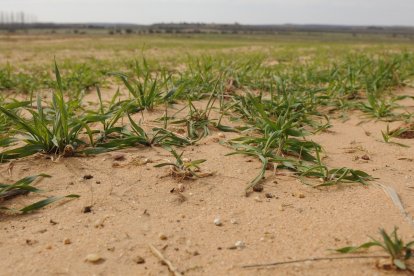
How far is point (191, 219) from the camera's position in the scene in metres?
1.43

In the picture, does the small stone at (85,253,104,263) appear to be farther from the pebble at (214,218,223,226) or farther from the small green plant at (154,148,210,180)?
the small green plant at (154,148,210,180)

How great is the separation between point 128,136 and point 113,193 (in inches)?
22.1

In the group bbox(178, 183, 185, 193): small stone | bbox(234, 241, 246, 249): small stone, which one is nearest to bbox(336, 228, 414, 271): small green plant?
bbox(234, 241, 246, 249): small stone

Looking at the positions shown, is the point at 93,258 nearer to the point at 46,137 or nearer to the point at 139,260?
the point at 139,260

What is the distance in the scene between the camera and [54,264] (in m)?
1.18

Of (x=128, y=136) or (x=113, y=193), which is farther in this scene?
(x=128, y=136)

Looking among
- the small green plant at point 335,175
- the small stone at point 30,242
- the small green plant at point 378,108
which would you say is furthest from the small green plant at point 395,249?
the small green plant at point 378,108

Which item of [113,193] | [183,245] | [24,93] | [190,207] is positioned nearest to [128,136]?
[113,193]

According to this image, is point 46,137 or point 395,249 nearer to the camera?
point 395,249

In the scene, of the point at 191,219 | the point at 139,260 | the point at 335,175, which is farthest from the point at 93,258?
the point at 335,175

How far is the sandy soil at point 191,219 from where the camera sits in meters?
1.18

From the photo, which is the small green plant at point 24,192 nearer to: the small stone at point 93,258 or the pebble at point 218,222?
the small stone at point 93,258

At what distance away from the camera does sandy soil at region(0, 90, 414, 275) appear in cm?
118

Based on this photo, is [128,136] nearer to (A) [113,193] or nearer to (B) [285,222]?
(A) [113,193]
